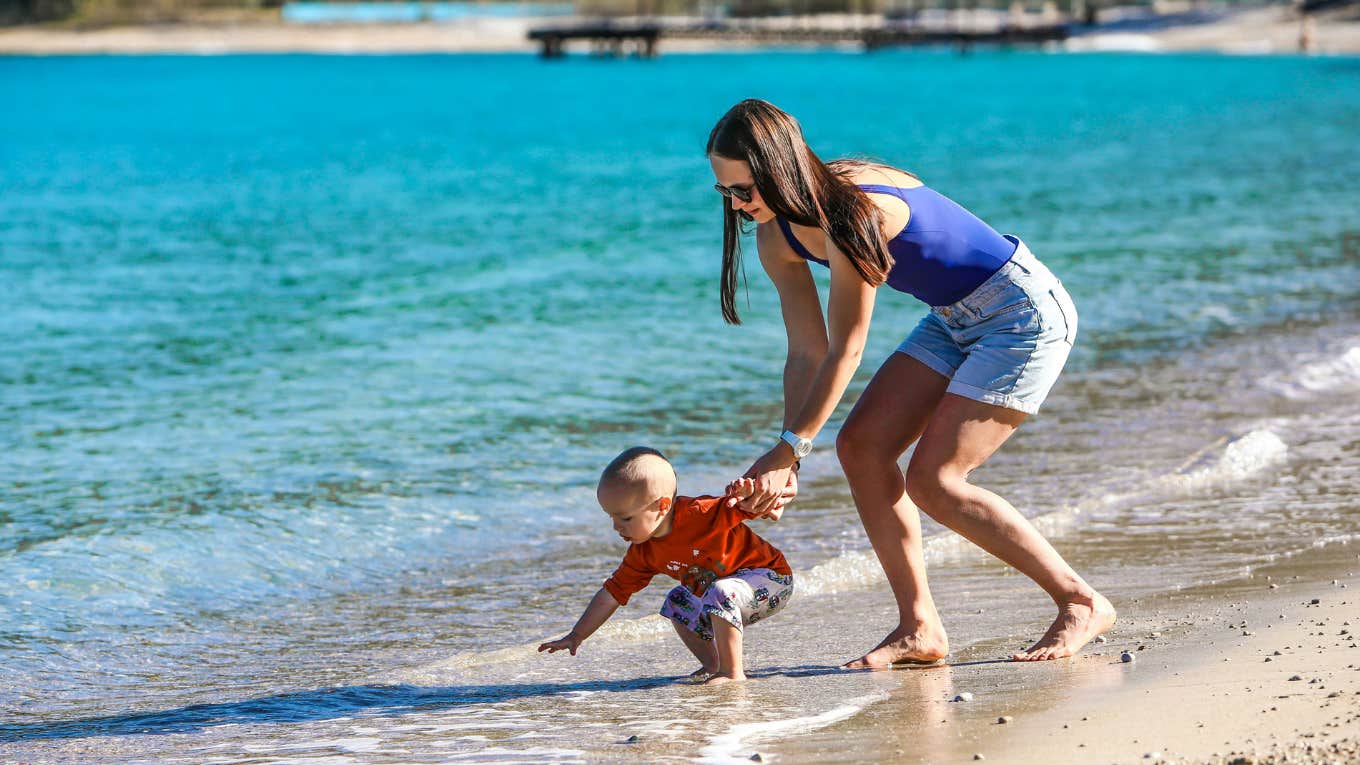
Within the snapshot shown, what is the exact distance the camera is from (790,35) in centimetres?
11294

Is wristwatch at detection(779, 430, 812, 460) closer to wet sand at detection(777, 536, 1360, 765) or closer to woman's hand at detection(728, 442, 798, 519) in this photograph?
woman's hand at detection(728, 442, 798, 519)

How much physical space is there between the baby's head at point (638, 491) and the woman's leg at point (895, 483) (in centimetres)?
56

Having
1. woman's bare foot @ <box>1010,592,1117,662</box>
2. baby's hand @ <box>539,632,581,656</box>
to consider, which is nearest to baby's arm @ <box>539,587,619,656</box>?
baby's hand @ <box>539,632,581,656</box>

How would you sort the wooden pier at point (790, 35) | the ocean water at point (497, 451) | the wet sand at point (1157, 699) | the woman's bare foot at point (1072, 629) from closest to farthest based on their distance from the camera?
the wet sand at point (1157, 699) < the woman's bare foot at point (1072, 629) < the ocean water at point (497, 451) < the wooden pier at point (790, 35)

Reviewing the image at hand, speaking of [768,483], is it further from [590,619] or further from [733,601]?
[590,619]

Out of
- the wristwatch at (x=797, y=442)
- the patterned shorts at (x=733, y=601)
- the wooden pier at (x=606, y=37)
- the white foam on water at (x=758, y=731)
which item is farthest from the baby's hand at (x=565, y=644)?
the wooden pier at (x=606, y=37)

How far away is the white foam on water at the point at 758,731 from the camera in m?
3.66

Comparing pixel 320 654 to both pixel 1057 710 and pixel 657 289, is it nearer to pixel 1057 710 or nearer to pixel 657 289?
pixel 1057 710

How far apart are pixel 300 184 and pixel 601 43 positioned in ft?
293

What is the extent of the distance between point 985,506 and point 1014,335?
487 millimetres

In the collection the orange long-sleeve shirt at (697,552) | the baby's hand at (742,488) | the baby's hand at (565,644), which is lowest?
the baby's hand at (565,644)

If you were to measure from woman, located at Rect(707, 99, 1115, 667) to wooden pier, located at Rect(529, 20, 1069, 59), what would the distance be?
106 m

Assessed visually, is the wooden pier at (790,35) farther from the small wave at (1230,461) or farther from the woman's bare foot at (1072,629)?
the woman's bare foot at (1072,629)

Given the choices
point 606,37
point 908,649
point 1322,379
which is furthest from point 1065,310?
point 606,37
